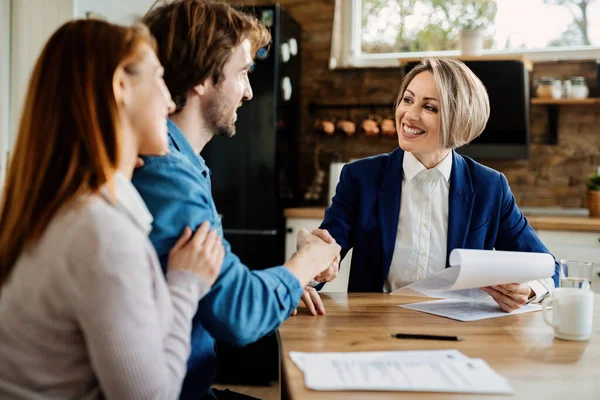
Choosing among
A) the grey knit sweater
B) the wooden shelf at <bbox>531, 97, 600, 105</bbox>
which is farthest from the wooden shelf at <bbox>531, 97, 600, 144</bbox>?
the grey knit sweater

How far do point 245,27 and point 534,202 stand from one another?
A: 111 inches

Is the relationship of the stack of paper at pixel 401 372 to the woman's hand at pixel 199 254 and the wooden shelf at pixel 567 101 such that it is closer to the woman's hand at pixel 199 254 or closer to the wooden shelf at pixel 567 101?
the woman's hand at pixel 199 254

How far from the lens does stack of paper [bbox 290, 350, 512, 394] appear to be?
3.33ft

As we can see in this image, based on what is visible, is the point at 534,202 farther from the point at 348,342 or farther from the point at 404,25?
the point at 348,342

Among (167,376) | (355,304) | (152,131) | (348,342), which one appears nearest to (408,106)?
(355,304)

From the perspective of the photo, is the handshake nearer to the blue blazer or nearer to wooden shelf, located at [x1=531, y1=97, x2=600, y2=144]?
the blue blazer

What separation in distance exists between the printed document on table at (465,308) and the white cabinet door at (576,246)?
161 centimetres

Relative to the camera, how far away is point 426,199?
1959 millimetres

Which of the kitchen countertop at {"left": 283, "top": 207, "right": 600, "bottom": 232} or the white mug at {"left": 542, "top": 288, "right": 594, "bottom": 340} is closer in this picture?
the white mug at {"left": 542, "top": 288, "right": 594, "bottom": 340}

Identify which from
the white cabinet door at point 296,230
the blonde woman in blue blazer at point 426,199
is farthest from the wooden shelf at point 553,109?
the blonde woman in blue blazer at point 426,199

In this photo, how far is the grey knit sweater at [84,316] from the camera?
848 millimetres

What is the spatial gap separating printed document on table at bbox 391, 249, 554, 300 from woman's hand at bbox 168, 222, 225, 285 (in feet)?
1.79

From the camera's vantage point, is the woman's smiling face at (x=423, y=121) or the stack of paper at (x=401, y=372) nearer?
the stack of paper at (x=401, y=372)

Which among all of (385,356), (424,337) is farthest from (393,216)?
(385,356)
